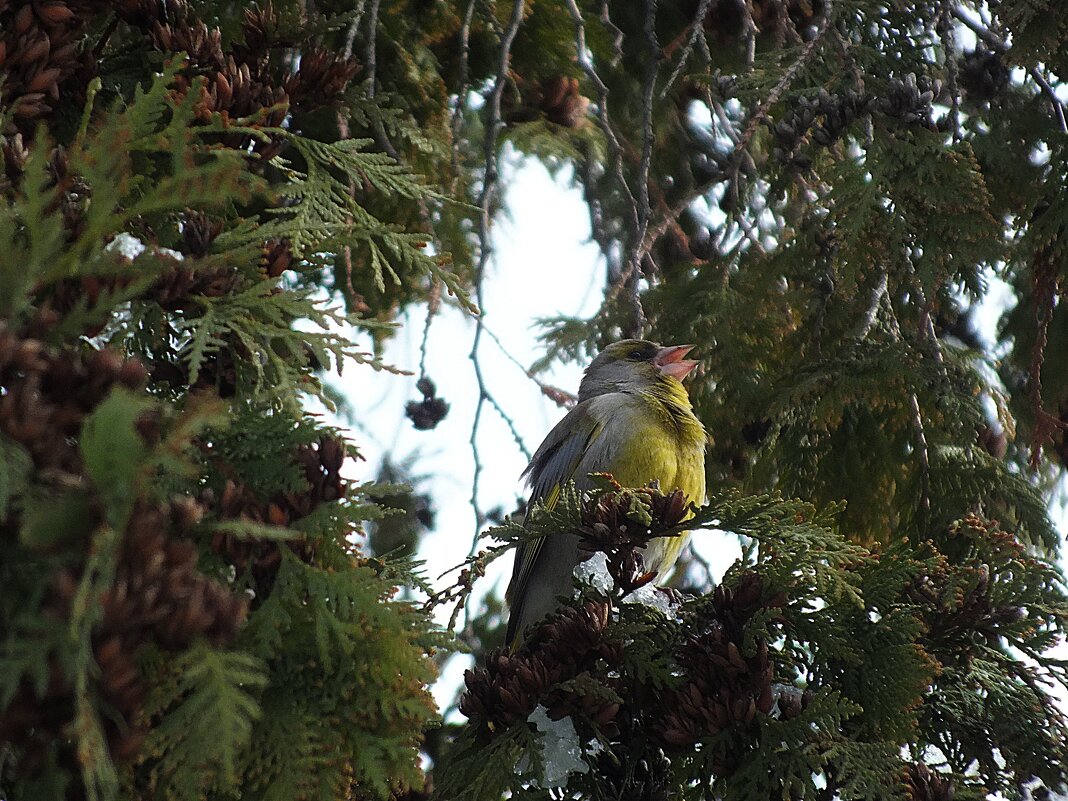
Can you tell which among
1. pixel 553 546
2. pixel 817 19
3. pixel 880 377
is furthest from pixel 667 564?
pixel 817 19

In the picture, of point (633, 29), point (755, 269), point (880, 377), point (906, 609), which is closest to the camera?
point (906, 609)

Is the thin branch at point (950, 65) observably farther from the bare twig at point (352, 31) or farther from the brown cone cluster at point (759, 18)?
the bare twig at point (352, 31)

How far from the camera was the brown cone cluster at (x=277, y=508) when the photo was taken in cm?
162

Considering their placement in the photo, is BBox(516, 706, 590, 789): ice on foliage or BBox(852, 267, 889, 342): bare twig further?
BBox(852, 267, 889, 342): bare twig

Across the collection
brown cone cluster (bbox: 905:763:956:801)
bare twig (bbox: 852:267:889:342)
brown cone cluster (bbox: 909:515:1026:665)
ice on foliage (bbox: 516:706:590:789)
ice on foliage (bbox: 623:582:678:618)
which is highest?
bare twig (bbox: 852:267:889:342)

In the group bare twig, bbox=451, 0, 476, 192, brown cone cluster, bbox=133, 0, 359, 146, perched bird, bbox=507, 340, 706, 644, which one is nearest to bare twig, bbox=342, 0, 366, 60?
brown cone cluster, bbox=133, 0, 359, 146

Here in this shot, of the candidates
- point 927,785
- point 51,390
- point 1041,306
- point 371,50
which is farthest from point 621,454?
point 51,390

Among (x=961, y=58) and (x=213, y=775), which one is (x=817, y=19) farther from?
(x=213, y=775)

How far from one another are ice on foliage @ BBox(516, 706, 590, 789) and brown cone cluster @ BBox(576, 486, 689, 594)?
324 millimetres

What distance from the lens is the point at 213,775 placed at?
4.95ft

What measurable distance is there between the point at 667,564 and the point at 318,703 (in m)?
2.49

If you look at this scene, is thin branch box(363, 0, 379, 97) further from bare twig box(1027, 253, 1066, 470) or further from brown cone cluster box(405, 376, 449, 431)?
bare twig box(1027, 253, 1066, 470)

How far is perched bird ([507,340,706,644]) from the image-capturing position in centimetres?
396

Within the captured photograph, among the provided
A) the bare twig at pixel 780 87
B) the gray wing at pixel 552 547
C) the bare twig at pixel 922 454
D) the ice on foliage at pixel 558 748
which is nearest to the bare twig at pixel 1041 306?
the bare twig at pixel 922 454
